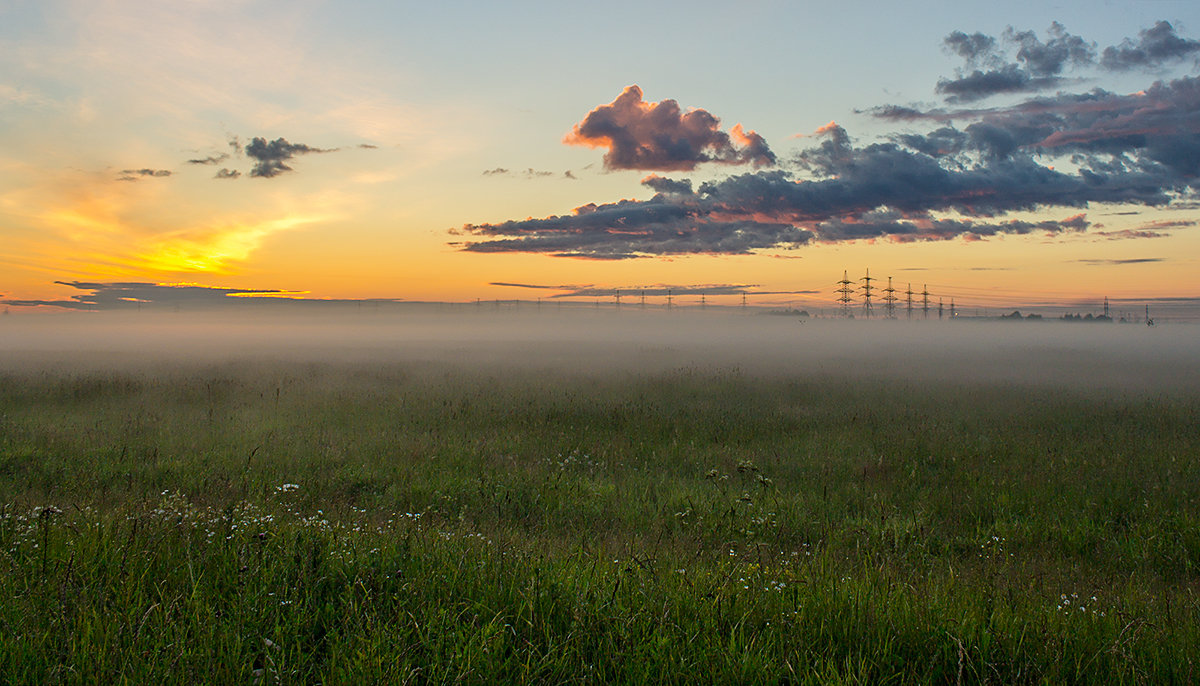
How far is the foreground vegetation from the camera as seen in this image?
331 centimetres

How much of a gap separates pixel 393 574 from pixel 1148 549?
27.4 feet

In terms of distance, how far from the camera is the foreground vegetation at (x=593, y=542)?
3.31 meters

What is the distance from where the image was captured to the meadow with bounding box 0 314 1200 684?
3.31 m

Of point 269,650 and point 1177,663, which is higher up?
point 269,650

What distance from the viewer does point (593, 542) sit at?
6402mm

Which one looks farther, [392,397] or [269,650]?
[392,397]

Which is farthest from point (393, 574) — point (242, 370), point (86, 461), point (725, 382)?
point (242, 370)

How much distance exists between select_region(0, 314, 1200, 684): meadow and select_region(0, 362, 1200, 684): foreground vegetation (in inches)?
1.5

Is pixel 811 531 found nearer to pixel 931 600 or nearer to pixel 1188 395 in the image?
pixel 931 600

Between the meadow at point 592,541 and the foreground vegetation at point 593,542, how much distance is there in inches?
1.5

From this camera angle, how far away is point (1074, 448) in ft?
38.2

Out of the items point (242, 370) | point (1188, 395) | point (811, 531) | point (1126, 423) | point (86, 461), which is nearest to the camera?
point (811, 531)

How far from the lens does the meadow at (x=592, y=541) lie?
331 cm

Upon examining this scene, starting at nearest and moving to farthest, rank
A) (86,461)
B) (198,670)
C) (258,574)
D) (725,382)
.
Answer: (198,670) < (258,574) < (86,461) < (725,382)
